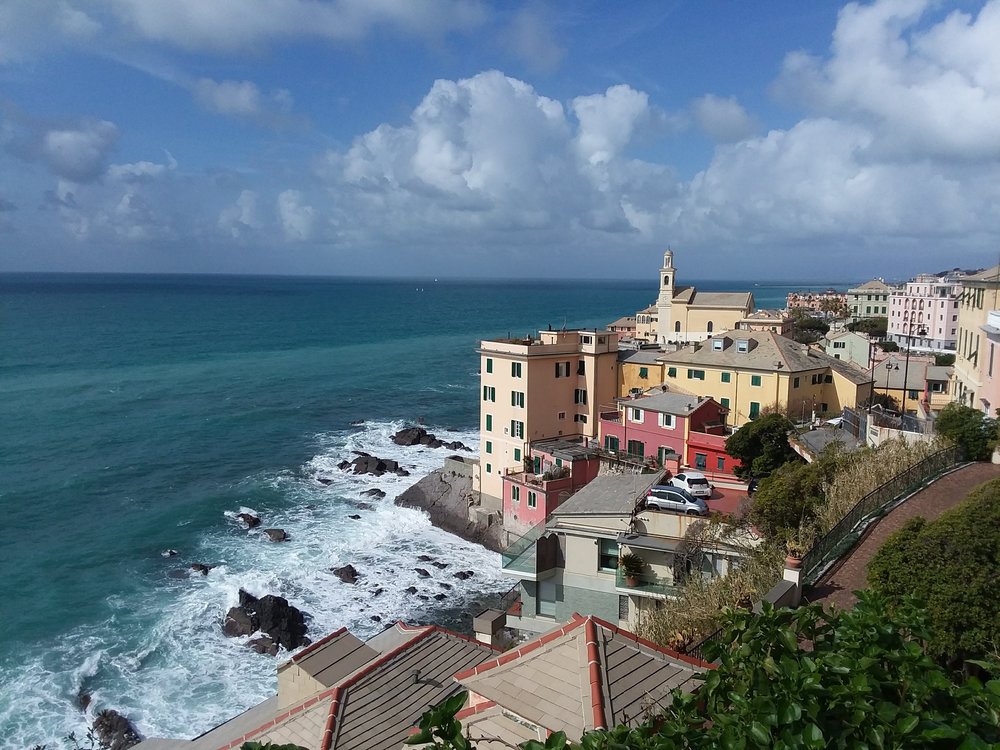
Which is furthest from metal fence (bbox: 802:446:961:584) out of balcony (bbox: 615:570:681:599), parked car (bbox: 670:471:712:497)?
parked car (bbox: 670:471:712:497)

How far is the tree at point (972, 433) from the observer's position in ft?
74.3

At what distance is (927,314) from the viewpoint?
92.2 metres

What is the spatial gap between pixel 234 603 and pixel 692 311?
176ft

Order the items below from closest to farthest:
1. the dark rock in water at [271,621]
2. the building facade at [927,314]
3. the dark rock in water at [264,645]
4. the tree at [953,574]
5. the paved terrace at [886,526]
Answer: the tree at [953,574], the paved terrace at [886,526], the dark rock in water at [264,645], the dark rock in water at [271,621], the building facade at [927,314]

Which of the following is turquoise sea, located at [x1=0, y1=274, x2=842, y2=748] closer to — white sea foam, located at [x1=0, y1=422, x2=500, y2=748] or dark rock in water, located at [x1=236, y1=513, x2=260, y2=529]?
white sea foam, located at [x1=0, y1=422, x2=500, y2=748]

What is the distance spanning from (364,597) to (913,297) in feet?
294

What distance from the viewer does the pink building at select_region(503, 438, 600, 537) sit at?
37.2 metres

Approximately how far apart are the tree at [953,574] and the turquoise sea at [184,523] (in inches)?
846

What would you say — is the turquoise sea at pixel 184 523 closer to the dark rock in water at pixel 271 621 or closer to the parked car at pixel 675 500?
the dark rock in water at pixel 271 621

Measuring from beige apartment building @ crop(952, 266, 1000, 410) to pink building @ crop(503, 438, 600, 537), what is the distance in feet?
56.9

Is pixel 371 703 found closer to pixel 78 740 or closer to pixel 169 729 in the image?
pixel 169 729

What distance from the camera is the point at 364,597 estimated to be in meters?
33.0

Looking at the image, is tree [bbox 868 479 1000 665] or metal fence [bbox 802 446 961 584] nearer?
tree [bbox 868 479 1000 665]

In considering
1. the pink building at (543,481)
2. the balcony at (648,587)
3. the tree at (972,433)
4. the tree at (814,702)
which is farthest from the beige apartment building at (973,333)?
the tree at (814,702)
